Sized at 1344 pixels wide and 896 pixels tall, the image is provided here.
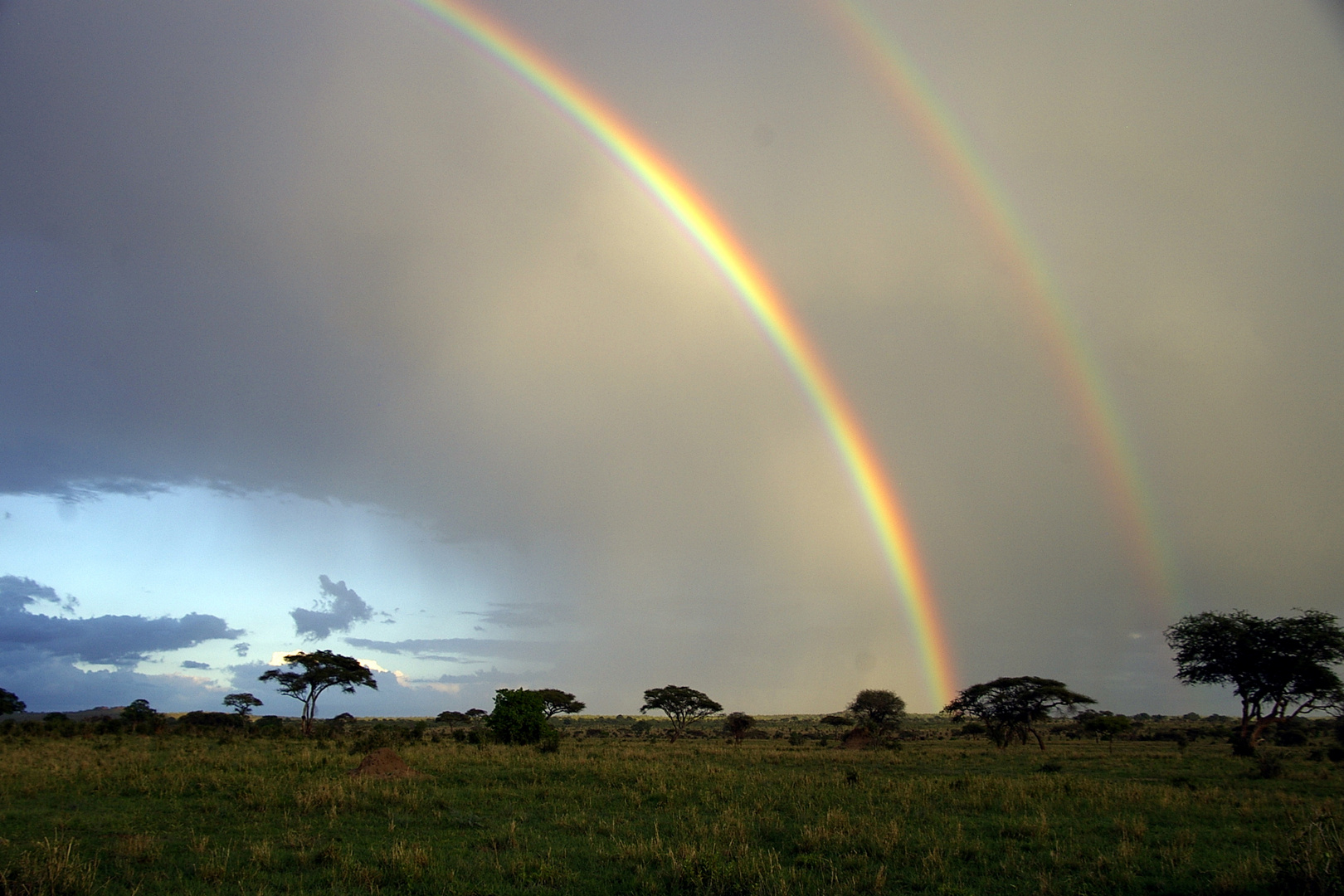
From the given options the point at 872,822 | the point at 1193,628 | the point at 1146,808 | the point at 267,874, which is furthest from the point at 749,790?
the point at 1193,628

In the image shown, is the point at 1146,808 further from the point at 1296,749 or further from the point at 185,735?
the point at 185,735

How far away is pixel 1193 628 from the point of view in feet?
154

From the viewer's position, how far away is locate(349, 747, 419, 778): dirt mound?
2328cm

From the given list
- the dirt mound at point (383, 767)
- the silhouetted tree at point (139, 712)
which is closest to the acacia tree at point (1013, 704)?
the dirt mound at point (383, 767)

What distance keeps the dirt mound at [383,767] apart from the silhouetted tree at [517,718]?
21.6 meters

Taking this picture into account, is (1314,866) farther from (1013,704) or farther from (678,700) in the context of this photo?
(678,700)

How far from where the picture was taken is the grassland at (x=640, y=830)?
10906mm

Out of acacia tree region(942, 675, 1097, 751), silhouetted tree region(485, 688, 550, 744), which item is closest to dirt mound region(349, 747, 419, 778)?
silhouetted tree region(485, 688, 550, 744)

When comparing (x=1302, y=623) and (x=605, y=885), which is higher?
(x=1302, y=623)

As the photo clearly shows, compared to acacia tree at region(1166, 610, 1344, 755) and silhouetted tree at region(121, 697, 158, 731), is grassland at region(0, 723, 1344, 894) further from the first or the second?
silhouetted tree at region(121, 697, 158, 731)

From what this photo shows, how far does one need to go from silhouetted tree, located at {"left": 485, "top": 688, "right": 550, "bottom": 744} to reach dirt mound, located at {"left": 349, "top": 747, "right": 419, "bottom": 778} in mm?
21576

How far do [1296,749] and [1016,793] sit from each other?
43839mm

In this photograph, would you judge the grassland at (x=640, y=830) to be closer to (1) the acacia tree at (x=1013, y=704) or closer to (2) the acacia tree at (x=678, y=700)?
(1) the acacia tree at (x=1013, y=704)

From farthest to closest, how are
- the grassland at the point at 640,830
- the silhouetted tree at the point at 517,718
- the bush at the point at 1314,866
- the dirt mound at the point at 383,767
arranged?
the silhouetted tree at the point at 517,718 < the dirt mound at the point at 383,767 < the grassland at the point at 640,830 < the bush at the point at 1314,866
